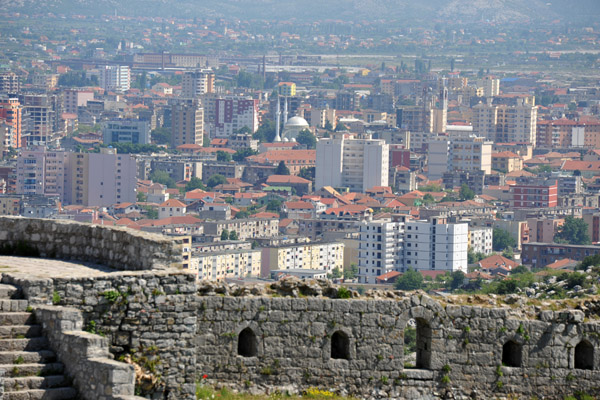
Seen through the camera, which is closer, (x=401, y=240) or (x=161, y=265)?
(x=161, y=265)

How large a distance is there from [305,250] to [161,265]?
3983 inches

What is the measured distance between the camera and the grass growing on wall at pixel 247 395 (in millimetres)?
8469

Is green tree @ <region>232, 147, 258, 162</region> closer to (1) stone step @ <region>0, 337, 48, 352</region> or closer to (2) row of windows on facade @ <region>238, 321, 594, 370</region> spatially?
(2) row of windows on facade @ <region>238, 321, 594, 370</region>

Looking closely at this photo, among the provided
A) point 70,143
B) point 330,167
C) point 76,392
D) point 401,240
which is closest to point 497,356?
point 76,392

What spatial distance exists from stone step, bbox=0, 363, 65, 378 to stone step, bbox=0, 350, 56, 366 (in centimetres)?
3

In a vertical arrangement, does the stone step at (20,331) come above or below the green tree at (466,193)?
above

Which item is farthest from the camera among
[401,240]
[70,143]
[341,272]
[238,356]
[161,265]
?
[70,143]

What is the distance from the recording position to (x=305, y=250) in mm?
109188

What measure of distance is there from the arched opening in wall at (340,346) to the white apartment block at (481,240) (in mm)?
109256

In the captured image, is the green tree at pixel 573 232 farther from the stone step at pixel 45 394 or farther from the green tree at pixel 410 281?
the stone step at pixel 45 394

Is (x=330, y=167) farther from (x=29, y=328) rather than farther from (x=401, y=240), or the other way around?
(x=29, y=328)

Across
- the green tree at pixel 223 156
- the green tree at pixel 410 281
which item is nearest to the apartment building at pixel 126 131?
the green tree at pixel 223 156

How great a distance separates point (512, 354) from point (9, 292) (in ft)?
10.9

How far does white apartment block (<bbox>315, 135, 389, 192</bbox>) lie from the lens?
165875 millimetres
